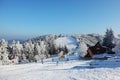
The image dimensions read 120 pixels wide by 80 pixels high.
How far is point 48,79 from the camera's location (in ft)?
63.6

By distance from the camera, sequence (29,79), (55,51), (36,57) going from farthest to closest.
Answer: (55,51), (36,57), (29,79)

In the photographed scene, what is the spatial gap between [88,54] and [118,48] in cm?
1449

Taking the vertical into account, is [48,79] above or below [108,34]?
below

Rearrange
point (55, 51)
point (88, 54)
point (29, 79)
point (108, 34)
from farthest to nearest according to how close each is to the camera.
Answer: point (55, 51) → point (108, 34) → point (88, 54) → point (29, 79)

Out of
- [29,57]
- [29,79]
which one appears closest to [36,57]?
[29,57]

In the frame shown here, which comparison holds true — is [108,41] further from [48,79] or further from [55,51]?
[48,79]

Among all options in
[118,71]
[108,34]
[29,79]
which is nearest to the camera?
[29,79]

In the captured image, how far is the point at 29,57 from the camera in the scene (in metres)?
103

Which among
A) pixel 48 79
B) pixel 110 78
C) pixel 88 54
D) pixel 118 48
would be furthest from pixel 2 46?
pixel 110 78

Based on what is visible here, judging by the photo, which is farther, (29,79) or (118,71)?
(118,71)

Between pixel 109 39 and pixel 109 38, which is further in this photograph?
pixel 109 39

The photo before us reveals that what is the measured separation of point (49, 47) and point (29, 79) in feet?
370

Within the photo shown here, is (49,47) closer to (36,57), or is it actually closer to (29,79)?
(36,57)

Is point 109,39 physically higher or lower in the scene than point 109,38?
lower
